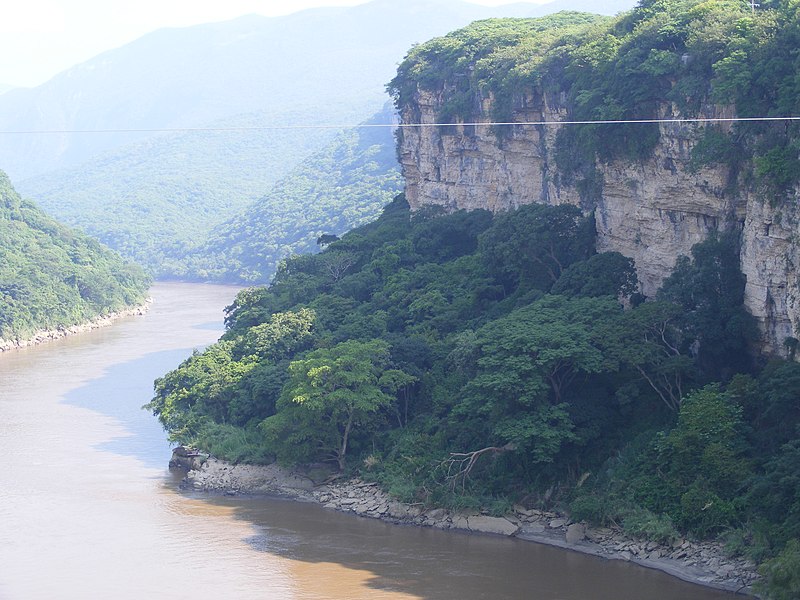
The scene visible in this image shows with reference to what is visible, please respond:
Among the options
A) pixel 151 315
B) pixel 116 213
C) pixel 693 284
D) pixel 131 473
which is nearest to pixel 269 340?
pixel 131 473

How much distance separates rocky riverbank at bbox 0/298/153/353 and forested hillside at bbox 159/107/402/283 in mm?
14276

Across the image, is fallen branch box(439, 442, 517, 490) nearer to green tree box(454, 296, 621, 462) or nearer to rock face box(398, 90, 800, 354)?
green tree box(454, 296, 621, 462)

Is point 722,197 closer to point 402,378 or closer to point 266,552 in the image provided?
point 402,378

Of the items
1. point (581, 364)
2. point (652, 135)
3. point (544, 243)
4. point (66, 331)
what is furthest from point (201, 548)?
point (66, 331)

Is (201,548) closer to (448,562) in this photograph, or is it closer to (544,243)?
(448,562)

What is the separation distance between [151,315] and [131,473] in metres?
Answer: 32.1

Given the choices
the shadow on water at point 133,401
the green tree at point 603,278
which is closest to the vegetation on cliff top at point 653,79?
the green tree at point 603,278

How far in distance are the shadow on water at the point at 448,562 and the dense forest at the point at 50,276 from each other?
97.0 ft

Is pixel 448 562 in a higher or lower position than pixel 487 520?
lower

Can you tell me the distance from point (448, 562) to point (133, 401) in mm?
18144

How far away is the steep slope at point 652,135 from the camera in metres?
24.2

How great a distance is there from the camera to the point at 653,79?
27922mm

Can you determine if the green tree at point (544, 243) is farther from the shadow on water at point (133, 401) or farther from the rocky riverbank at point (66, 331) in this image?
the rocky riverbank at point (66, 331)

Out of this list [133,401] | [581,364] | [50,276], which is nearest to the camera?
[581,364]
